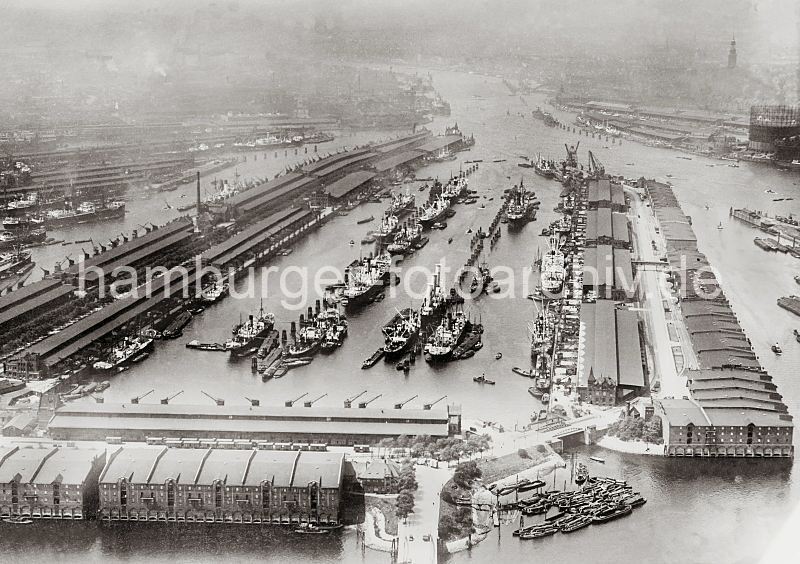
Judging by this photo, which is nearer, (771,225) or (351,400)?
(351,400)

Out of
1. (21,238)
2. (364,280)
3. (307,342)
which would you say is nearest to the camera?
(307,342)

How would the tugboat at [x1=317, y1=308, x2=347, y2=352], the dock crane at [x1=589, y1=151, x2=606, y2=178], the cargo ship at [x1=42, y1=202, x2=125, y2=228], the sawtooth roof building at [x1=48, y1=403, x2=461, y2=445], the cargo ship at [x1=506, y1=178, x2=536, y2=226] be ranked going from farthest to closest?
the dock crane at [x1=589, y1=151, x2=606, y2=178], the cargo ship at [x1=506, y1=178, x2=536, y2=226], the cargo ship at [x1=42, y1=202, x2=125, y2=228], the tugboat at [x1=317, y1=308, x2=347, y2=352], the sawtooth roof building at [x1=48, y1=403, x2=461, y2=445]

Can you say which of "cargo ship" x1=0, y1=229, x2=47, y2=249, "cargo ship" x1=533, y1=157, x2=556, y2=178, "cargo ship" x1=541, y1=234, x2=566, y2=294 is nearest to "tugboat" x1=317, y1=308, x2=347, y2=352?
"cargo ship" x1=541, y1=234, x2=566, y2=294

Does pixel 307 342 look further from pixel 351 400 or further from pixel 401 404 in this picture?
pixel 401 404

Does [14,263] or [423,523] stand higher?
[14,263]

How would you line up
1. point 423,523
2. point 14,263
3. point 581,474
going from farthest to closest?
point 14,263, point 581,474, point 423,523

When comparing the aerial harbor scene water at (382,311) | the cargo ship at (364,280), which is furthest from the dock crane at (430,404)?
the cargo ship at (364,280)

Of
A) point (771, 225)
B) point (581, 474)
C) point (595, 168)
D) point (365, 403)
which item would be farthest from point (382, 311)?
point (595, 168)

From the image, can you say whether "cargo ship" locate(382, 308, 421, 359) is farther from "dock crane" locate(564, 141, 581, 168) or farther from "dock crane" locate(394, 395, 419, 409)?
"dock crane" locate(564, 141, 581, 168)
